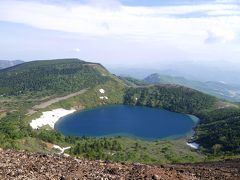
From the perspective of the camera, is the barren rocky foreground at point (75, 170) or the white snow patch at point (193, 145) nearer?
the barren rocky foreground at point (75, 170)

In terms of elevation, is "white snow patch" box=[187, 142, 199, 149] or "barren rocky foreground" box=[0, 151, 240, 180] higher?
"barren rocky foreground" box=[0, 151, 240, 180]

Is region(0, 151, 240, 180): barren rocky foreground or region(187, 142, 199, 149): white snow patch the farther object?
region(187, 142, 199, 149): white snow patch

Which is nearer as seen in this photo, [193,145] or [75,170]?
[75,170]

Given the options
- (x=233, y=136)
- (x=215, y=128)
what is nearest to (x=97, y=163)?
(x=233, y=136)

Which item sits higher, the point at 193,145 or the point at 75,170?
the point at 75,170

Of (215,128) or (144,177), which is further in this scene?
(215,128)

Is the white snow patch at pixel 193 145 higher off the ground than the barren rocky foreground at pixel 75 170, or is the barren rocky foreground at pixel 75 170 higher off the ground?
the barren rocky foreground at pixel 75 170

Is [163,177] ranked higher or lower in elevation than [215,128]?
→ higher

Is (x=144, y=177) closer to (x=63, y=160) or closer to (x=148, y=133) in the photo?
(x=63, y=160)
